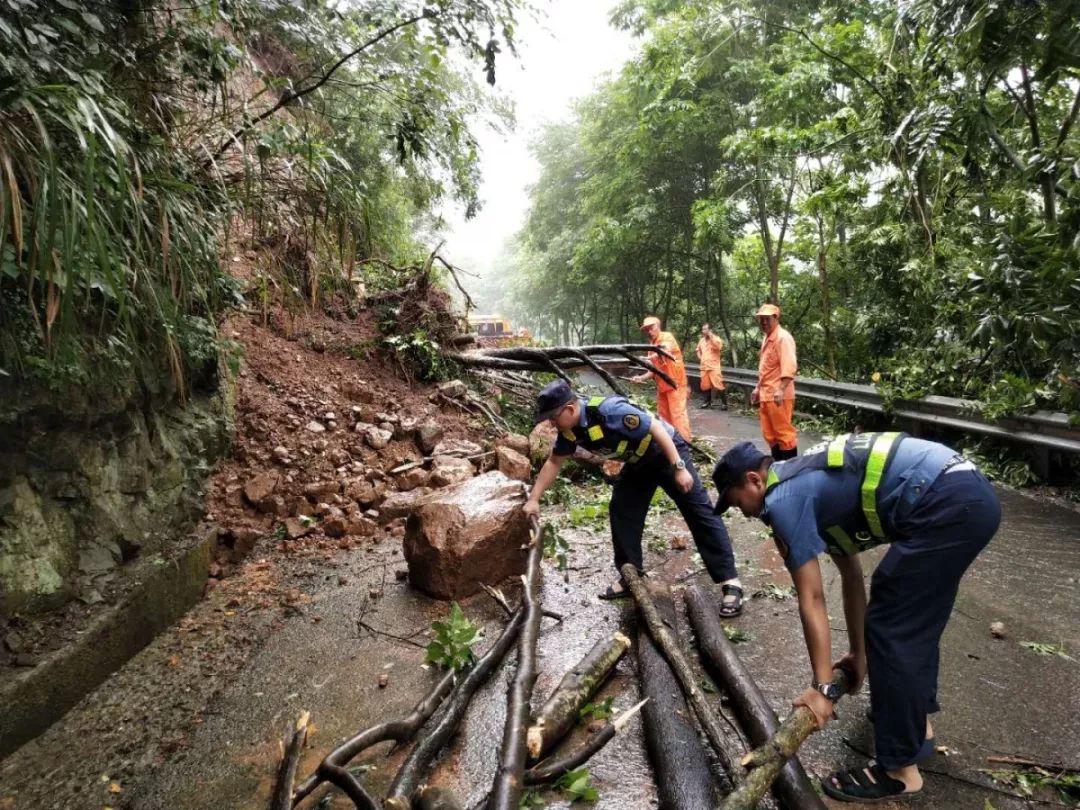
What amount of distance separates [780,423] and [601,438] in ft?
10.4

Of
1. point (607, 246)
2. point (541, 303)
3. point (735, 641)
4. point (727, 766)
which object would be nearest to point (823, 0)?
point (607, 246)

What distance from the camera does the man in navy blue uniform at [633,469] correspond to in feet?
11.3

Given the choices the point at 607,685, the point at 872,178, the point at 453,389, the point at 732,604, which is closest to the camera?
the point at 607,685

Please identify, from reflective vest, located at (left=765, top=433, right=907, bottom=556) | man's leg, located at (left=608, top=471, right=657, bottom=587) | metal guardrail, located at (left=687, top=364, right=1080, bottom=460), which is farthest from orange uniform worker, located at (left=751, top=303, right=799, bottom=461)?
reflective vest, located at (left=765, top=433, right=907, bottom=556)

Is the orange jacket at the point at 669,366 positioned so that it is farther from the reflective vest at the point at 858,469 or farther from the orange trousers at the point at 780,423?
the reflective vest at the point at 858,469

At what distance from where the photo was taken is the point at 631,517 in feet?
12.4

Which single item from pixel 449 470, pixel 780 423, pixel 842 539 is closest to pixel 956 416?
pixel 780 423

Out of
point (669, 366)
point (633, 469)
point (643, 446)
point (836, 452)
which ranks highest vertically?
point (836, 452)

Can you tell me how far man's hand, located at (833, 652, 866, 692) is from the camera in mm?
2422

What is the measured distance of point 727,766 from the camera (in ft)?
6.51

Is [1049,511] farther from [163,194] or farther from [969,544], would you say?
[163,194]

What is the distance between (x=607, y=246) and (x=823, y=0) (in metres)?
7.38

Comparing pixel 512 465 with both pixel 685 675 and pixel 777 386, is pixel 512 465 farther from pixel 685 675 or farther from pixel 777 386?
pixel 685 675

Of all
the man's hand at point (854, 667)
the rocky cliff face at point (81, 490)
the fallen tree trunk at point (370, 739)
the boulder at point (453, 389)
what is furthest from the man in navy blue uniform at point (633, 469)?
the boulder at point (453, 389)
